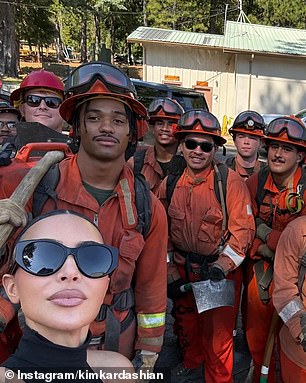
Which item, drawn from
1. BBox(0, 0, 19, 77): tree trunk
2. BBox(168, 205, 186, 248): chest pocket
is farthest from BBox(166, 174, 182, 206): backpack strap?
BBox(0, 0, 19, 77): tree trunk

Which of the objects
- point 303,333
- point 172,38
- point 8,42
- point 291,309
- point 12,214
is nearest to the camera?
point 12,214

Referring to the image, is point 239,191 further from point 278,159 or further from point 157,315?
point 157,315

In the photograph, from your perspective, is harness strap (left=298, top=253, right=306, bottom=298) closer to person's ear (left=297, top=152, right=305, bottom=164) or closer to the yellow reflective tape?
the yellow reflective tape

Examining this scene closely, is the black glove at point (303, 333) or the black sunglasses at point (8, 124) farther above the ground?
the black sunglasses at point (8, 124)

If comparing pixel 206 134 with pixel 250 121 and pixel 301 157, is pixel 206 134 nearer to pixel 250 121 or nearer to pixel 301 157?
pixel 301 157

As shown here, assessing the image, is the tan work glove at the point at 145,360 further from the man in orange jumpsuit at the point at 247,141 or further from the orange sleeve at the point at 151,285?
the man in orange jumpsuit at the point at 247,141

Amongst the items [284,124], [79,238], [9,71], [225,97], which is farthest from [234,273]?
[9,71]

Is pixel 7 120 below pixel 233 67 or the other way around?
the other way around

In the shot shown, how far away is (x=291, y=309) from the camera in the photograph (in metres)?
2.46

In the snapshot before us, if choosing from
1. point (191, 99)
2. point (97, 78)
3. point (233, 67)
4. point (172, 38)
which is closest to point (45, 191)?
point (97, 78)

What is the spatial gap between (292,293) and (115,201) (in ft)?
3.88

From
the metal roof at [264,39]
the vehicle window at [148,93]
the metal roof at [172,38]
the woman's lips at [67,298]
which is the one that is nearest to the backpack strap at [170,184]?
the woman's lips at [67,298]

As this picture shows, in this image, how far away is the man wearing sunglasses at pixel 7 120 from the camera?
4188 millimetres

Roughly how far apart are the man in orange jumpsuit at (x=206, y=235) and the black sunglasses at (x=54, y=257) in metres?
1.80
